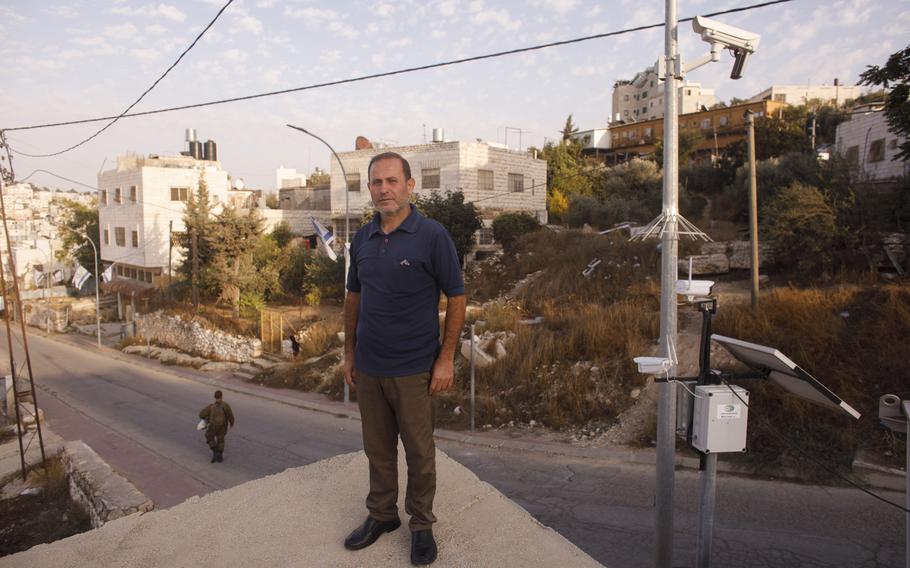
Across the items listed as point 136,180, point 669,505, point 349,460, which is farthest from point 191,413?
point 136,180

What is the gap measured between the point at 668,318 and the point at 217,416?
8854mm

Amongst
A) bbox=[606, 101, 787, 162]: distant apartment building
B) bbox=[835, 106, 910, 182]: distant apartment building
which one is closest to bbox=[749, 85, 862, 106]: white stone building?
bbox=[606, 101, 787, 162]: distant apartment building

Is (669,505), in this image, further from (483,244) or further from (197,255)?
(197,255)

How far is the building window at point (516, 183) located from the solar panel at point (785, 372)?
92.6ft

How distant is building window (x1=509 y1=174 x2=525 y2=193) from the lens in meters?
31.6

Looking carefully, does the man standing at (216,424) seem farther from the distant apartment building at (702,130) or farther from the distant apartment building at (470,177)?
the distant apartment building at (702,130)

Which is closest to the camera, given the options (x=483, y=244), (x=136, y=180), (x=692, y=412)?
(x=692, y=412)

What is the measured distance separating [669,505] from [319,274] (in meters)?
22.9

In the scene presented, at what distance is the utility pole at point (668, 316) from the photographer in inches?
182

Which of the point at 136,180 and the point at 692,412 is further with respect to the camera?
the point at 136,180

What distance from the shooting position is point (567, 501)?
7918 mm

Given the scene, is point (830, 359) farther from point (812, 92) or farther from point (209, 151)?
point (812, 92)

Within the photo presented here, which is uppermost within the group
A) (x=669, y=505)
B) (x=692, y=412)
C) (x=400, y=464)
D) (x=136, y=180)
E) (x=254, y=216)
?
(x=136, y=180)

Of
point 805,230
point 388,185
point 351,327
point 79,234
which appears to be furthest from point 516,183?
point 79,234
